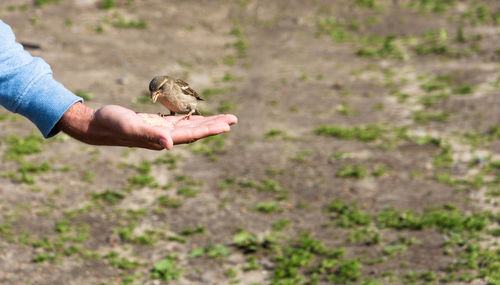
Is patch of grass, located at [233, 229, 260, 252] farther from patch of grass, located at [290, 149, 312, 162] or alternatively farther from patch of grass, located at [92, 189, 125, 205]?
patch of grass, located at [290, 149, 312, 162]

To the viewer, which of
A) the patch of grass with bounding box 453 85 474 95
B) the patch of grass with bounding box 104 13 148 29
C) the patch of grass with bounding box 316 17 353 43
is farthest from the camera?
the patch of grass with bounding box 316 17 353 43

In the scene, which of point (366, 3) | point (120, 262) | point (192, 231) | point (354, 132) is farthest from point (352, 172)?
point (366, 3)

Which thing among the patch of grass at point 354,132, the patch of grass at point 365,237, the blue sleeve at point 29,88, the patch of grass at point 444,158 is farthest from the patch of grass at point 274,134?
the blue sleeve at point 29,88

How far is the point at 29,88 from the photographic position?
339 cm

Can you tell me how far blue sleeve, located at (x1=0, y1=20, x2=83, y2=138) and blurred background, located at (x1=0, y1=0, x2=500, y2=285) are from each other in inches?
156

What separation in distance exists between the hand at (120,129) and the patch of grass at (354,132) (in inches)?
276

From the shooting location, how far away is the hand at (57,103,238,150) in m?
3.48

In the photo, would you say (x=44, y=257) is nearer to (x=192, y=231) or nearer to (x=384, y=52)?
(x=192, y=231)

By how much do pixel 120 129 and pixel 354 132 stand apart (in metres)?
7.54

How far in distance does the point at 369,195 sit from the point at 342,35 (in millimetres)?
7545

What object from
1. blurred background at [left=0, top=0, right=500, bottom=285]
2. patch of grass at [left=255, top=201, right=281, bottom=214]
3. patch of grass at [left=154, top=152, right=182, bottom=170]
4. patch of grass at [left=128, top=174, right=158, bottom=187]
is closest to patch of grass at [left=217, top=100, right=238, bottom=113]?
blurred background at [left=0, top=0, right=500, bottom=285]

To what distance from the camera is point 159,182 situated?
926cm

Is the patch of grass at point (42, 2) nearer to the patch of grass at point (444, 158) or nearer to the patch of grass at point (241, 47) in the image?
the patch of grass at point (241, 47)

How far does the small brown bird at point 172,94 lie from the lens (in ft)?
14.7
